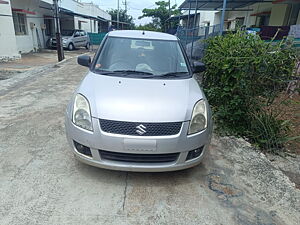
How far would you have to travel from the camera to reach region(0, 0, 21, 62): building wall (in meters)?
10.1

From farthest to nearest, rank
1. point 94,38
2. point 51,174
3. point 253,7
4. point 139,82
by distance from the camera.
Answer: point 94,38 → point 253,7 → point 139,82 → point 51,174

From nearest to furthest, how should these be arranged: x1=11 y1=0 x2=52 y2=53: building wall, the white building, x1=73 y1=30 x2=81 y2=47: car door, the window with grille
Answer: the white building < the window with grille < x1=11 y1=0 x2=52 y2=53: building wall < x1=73 y1=30 x2=81 y2=47: car door

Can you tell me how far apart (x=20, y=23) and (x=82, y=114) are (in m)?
14.4

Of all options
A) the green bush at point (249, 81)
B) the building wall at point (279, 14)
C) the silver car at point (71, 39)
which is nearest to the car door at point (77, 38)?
the silver car at point (71, 39)

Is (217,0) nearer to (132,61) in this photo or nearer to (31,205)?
(132,61)

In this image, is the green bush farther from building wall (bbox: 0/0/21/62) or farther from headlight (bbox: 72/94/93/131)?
building wall (bbox: 0/0/21/62)

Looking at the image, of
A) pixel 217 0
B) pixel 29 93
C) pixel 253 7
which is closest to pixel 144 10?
pixel 253 7

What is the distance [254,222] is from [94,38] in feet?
73.4

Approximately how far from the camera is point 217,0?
10.5 metres

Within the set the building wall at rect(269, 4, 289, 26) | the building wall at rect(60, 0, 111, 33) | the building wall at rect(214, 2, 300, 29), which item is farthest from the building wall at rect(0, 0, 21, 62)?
the building wall at rect(269, 4, 289, 26)

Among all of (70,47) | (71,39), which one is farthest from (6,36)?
(70,47)

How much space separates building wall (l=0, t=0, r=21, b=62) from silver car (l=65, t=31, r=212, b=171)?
9987 millimetres

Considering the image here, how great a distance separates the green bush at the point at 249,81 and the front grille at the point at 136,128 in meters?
1.93

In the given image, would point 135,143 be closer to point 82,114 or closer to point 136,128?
point 136,128
